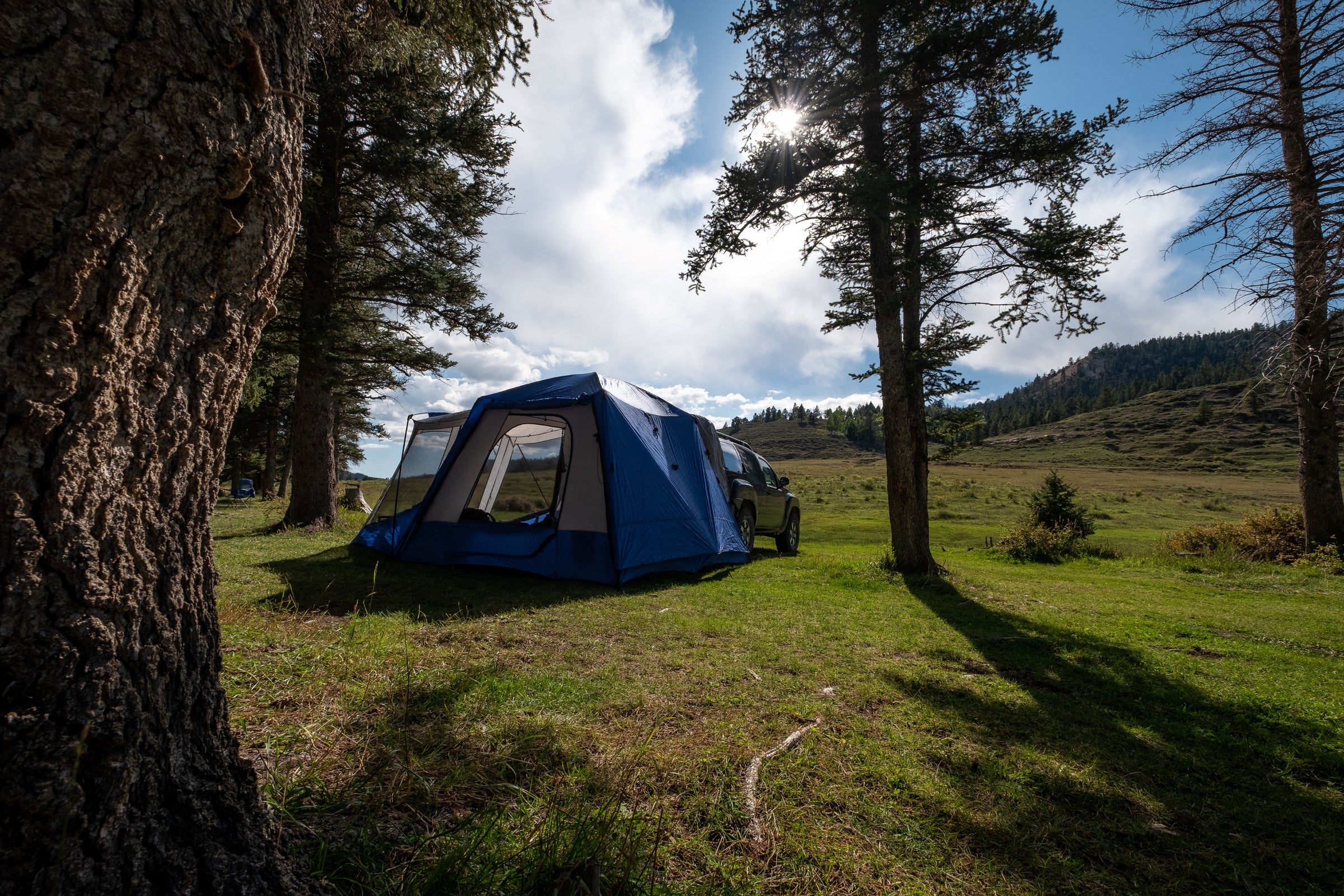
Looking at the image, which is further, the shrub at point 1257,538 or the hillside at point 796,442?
the hillside at point 796,442

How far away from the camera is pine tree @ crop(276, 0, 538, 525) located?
9469mm

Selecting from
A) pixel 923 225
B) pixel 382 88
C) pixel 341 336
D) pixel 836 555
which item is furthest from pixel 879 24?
pixel 341 336

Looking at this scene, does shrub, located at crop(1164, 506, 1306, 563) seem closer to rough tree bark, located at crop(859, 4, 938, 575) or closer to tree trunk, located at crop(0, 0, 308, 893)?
rough tree bark, located at crop(859, 4, 938, 575)

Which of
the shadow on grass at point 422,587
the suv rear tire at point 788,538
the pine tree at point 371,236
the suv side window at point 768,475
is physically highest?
the pine tree at point 371,236

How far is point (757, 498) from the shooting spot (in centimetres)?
1024

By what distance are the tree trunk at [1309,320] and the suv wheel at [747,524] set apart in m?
6.80

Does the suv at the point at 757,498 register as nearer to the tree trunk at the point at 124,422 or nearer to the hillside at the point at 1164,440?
the tree trunk at the point at 124,422

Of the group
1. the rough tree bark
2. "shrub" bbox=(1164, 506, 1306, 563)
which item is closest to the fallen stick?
the rough tree bark

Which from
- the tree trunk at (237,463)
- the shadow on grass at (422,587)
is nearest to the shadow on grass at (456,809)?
the shadow on grass at (422,587)

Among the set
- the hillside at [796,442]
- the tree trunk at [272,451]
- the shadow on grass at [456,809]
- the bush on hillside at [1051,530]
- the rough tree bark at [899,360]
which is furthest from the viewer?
the hillside at [796,442]

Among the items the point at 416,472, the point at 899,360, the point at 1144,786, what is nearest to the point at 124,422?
the point at 1144,786

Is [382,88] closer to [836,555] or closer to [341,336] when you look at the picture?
[341,336]

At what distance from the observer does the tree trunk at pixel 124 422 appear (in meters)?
1.04

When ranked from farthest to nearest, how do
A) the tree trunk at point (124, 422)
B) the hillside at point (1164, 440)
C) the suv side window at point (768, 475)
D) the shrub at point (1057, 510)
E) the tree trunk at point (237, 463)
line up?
the hillside at point (1164, 440)
the tree trunk at point (237, 463)
the shrub at point (1057, 510)
the suv side window at point (768, 475)
the tree trunk at point (124, 422)
